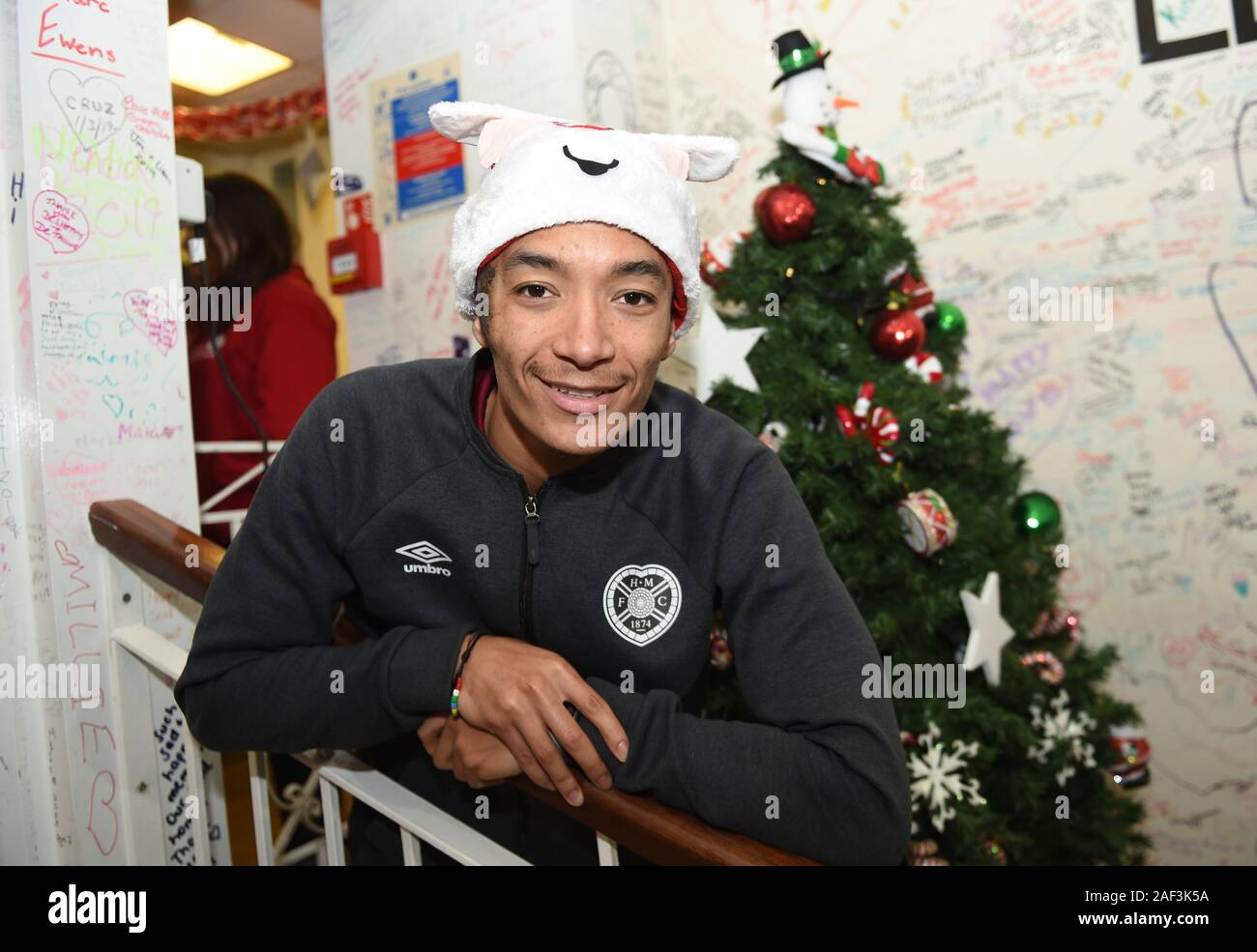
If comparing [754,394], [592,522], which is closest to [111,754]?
[592,522]

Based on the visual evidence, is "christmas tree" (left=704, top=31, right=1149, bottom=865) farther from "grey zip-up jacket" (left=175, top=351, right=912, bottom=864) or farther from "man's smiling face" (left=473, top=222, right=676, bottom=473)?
"man's smiling face" (left=473, top=222, right=676, bottom=473)

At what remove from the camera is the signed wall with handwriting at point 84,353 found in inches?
56.6

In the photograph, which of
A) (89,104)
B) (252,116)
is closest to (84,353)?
(89,104)

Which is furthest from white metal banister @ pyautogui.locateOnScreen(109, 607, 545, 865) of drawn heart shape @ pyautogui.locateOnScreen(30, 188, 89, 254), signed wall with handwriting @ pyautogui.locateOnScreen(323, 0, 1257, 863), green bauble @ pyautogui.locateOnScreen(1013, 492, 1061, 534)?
green bauble @ pyautogui.locateOnScreen(1013, 492, 1061, 534)

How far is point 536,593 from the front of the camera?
1168 mm

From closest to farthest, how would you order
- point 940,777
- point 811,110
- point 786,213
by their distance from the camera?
point 940,777
point 786,213
point 811,110

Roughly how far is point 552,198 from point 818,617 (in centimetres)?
68

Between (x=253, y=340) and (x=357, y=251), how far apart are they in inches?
29.3

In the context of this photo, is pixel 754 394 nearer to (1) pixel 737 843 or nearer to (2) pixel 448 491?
(2) pixel 448 491

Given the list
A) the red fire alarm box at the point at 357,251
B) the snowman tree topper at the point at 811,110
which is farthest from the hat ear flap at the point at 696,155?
the red fire alarm box at the point at 357,251

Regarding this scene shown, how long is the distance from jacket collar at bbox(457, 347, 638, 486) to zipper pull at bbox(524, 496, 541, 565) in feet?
0.14

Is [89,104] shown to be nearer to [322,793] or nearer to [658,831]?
[322,793]

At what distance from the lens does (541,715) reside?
3.08ft

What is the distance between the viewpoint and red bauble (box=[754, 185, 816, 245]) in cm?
206
